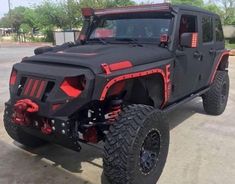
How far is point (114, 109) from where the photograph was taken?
3803 millimetres

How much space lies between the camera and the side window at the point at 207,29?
18.3 ft

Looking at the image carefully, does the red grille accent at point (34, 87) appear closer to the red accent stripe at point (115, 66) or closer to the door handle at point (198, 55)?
the red accent stripe at point (115, 66)

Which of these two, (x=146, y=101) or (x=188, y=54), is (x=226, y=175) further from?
(x=188, y=54)

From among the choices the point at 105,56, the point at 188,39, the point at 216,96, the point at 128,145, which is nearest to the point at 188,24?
the point at 188,39

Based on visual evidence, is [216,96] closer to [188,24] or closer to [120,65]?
[188,24]

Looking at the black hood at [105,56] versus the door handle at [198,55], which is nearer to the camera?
the black hood at [105,56]

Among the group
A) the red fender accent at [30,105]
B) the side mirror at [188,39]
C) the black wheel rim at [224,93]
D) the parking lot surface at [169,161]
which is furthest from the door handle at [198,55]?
the red fender accent at [30,105]

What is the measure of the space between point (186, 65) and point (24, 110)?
2.40 meters

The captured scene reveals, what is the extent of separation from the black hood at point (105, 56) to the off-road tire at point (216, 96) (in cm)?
200

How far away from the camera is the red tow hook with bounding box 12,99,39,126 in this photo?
3480mm

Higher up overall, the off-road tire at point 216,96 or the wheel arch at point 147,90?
the wheel arch at point 147,90

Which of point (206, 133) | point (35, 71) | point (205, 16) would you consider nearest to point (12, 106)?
point (35, 71)

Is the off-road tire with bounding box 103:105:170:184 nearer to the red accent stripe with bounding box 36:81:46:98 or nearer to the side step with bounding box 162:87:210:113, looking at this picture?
the red accent stripe with bounding box 36:81:46:98

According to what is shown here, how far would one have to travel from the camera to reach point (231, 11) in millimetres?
35281
